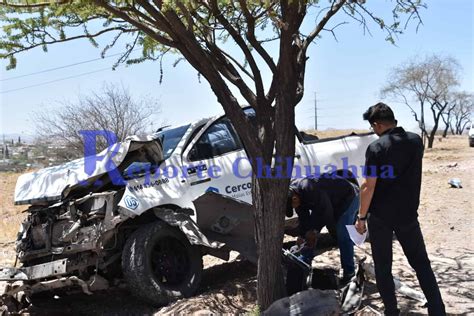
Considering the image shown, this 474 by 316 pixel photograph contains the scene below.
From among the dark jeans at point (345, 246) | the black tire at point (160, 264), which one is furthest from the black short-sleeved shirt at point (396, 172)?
the black tire at point (160, 264)

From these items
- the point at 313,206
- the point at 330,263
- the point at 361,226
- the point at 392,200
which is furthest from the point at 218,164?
the point at 392,200

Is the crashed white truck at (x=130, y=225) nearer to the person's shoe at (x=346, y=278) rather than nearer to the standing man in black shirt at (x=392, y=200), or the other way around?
the person's shoe at (x=346, y=278)

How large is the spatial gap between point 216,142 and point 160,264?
65.1 inches

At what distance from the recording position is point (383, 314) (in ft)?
13.8

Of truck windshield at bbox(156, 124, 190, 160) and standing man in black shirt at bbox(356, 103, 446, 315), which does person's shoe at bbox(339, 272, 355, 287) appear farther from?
truck windshield at bbox(156, 124, 190, 160)

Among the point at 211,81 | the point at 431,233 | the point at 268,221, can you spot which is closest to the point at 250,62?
the point at 211,81

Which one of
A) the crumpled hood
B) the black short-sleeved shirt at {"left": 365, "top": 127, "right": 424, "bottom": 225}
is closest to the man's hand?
the black short-sleeved shirt at {"left": 365, "top": 127, "right": 424, "bottom": 225}

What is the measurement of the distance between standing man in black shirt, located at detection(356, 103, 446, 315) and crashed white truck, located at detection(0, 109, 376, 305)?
158 centimetres

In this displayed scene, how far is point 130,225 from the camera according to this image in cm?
544

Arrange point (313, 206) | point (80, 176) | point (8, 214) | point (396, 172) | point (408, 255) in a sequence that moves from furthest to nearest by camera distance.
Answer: point (8, 214)
point (80, 176)
point (313, 206)
point (408, 255)
point (396, 172)

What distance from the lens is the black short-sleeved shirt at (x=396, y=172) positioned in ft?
12.5

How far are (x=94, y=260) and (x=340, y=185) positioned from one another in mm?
2611

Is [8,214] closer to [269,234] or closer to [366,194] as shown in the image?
[269,234]

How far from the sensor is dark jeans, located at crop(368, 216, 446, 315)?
3908mm
